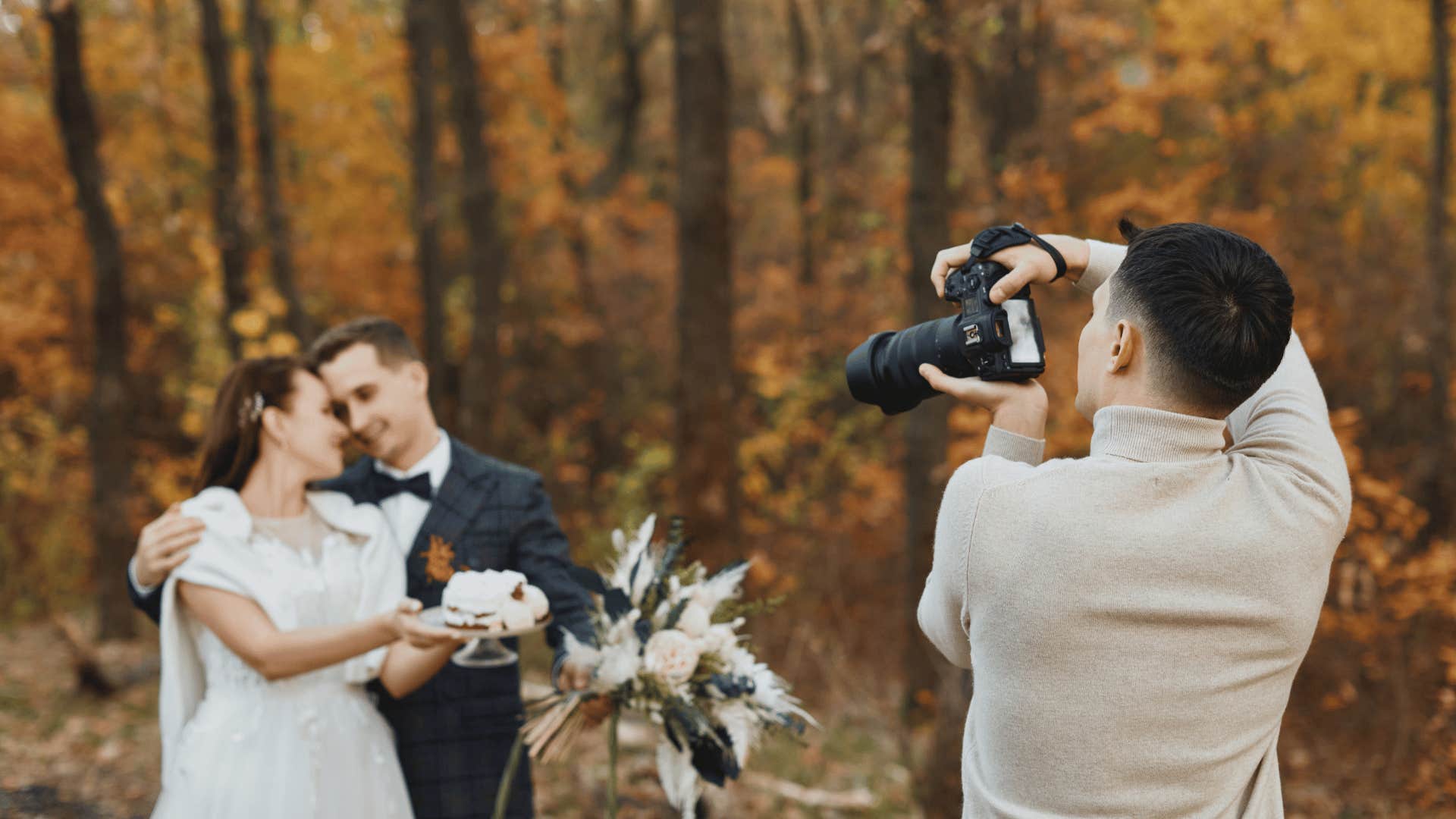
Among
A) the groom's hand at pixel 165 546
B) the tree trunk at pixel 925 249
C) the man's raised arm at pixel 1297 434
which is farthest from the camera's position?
the tree trunk at pixel 925 249

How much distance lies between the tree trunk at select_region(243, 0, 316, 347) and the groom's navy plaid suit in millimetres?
7240

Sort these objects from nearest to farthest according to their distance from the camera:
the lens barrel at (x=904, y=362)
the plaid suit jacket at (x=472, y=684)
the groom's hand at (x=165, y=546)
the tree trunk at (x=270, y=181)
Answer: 1. the lens barrel at (x=904, y=362)
2. the groom's hand at (x=165, y=546)
3. the plaid suit jacket at (x=472, y=684)
4. the tree trunk at (x=270, y=181)

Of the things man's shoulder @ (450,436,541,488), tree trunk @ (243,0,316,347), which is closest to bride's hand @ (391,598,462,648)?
man's shoulder @ (450,436,541,488)

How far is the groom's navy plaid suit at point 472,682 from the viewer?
2988mm

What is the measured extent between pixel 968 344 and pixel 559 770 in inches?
201

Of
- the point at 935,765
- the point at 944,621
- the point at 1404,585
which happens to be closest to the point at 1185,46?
the point at 1404,585

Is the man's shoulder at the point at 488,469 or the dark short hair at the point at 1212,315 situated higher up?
the dark short hair at the point at 1212,315

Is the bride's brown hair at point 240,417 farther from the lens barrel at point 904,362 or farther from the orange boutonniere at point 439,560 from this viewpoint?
the lens barrel at point 904,362

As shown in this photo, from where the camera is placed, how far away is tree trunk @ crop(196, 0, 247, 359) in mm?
9266

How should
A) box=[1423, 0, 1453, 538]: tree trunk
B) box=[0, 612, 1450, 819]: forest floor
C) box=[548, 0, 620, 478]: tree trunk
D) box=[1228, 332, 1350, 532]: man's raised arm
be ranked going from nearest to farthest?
1. box=[1228, 332, 1350, 532]: man's raised arm
2. box=[0, 612, 1450, 819]: forest floor
3. box=[1423, 0, 1453, 538]: tree trunk
4. box=[548, 0, 620, 478]: tree trunk

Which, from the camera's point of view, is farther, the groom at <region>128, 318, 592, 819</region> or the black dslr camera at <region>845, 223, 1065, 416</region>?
the groom at <region>128, 318, 592, 819</region>

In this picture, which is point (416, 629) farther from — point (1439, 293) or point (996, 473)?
point (1439, 293)

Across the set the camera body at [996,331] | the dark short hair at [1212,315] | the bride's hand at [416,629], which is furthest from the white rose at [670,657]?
the dark short hair at [1212,315]

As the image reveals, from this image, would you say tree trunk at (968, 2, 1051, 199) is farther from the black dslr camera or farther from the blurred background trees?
the black dslr camera
